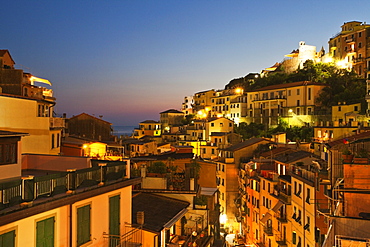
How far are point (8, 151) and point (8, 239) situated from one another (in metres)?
3.13

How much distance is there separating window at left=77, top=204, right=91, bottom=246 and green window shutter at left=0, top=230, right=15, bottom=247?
7.76ft

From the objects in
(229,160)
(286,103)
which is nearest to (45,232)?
(229,160)

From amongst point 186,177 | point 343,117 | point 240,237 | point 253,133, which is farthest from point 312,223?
point 253,133

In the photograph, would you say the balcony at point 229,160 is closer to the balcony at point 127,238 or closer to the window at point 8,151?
the balcony at point 127,238

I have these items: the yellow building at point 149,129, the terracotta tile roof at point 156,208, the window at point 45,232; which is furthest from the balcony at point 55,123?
the yellow building at point 149,129

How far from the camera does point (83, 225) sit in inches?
424

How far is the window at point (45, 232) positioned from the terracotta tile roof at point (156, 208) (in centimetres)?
503

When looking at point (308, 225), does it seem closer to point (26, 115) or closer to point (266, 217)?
point (266, 217)

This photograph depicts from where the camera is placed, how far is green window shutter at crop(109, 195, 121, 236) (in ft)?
40.1

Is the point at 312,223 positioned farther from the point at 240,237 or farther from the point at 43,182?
the point at 240,237

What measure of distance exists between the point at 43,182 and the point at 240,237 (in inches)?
1698

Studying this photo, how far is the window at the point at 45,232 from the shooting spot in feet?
29.9

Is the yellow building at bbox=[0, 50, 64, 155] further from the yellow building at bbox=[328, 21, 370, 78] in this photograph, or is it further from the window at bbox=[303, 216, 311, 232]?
the yellow building at bbox=[328, 21, 370, 78]

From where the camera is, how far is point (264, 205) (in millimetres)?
37875
